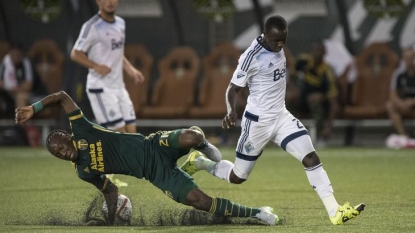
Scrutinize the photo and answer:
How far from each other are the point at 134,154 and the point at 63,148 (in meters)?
0.70

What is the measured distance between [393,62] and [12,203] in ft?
34.8

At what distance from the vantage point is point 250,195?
1228cm

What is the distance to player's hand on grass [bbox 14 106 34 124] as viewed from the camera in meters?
9.03

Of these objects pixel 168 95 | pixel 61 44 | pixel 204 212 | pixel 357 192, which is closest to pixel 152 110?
pixel 168 95

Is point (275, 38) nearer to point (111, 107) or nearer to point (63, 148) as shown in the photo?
point (63, 148)

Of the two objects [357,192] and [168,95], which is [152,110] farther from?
[357,192]

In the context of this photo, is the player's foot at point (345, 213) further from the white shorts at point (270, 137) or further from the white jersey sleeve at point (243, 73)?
the white jersey sleeve at point (243, 73)

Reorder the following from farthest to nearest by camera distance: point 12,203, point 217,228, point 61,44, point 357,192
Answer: point 61,44 → point 357,192 → point 12,203 → point 217,228

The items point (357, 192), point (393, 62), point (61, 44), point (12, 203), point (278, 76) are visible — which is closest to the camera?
point (278, 76)

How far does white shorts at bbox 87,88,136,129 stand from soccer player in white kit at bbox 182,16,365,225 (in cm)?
332

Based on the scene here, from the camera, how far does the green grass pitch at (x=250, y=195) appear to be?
9352 millimetres

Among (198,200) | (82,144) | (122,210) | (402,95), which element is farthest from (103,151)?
(402,95)

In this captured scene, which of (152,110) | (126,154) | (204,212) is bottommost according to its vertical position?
(152,110)

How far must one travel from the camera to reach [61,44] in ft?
73.1
